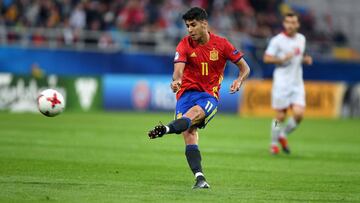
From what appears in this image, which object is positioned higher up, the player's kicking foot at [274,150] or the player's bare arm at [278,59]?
the player's bare arm at [278,59]

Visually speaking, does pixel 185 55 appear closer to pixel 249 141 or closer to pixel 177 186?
pixel 177 186

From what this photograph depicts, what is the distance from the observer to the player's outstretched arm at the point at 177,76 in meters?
9.59

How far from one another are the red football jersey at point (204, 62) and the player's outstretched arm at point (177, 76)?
0.19 meters

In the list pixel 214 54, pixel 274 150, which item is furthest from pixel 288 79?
pixel 214 54

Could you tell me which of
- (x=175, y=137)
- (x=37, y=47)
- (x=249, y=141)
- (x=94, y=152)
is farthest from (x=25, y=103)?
(x=94, y=152)

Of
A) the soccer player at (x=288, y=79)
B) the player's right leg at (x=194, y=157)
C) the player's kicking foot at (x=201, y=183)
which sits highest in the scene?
the soccer player at (x=288, y=79)

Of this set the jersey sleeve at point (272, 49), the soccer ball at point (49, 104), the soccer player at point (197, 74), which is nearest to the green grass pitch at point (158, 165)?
the soccer player at point (197, 74)

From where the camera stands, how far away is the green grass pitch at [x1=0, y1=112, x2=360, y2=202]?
30.7 ft

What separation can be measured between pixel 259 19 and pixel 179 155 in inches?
829

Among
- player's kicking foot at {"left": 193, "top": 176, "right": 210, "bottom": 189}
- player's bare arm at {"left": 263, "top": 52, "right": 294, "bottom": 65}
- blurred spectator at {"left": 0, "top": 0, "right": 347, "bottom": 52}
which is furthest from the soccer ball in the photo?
blurred spectator at {"left": 0, "top": 0, "right": 347, "bottom": 52}

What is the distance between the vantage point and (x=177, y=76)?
9844mm

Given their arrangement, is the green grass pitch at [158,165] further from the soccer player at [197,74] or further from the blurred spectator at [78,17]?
the blurred spectator at [78,17]

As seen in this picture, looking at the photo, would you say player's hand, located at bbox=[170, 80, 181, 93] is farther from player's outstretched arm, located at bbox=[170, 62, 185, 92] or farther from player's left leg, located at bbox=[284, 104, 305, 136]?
player's left leg, located at bbox=[284, 104, 305, 136]

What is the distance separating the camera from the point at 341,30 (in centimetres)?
3762
